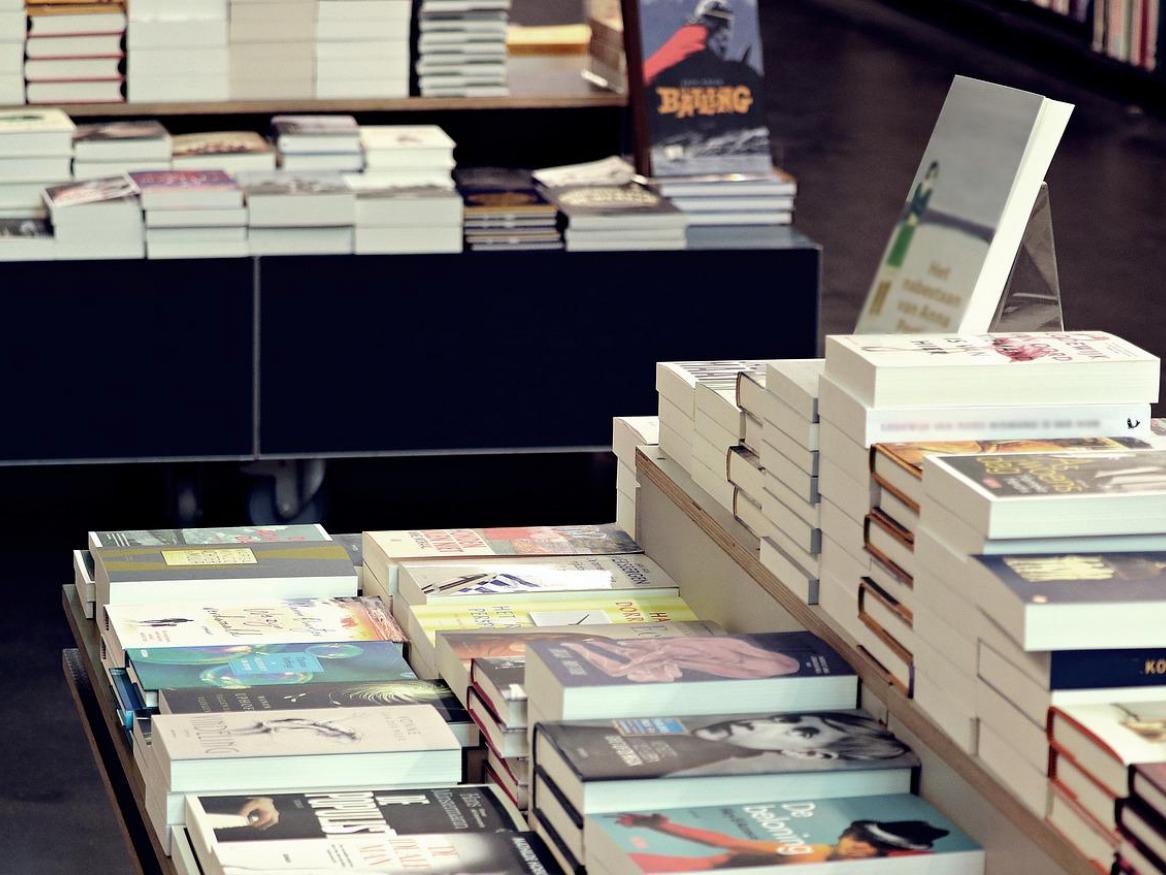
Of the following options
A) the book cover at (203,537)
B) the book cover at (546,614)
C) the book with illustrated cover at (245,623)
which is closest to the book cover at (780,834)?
the book cover at (546,614)

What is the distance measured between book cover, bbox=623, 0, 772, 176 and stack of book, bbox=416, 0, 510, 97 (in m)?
0.32

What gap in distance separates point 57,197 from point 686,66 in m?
1.50

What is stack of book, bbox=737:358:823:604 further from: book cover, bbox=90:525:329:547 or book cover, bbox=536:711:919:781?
book cover, bbox=90:525:329:547

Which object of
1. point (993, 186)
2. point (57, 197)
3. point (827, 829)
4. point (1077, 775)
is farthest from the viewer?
point (57, 197)

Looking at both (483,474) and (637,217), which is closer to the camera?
(637,217)

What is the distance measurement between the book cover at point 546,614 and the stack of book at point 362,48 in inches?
104

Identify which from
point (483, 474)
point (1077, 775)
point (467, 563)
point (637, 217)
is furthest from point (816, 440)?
point (483, 474)

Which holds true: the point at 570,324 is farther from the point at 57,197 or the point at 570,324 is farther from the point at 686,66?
the point at 57,197

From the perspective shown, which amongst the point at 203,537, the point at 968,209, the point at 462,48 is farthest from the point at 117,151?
the point at 968,209

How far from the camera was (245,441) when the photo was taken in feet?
14.8

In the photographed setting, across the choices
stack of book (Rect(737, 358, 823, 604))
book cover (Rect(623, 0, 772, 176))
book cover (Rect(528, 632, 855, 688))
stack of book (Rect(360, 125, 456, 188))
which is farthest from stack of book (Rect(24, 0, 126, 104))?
book cover (Rect(528, 632, 855, 688))

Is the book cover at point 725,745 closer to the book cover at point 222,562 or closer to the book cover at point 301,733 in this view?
the book cover at point 301,733

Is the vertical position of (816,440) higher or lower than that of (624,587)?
higher

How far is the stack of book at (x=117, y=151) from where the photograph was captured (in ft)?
14.8
